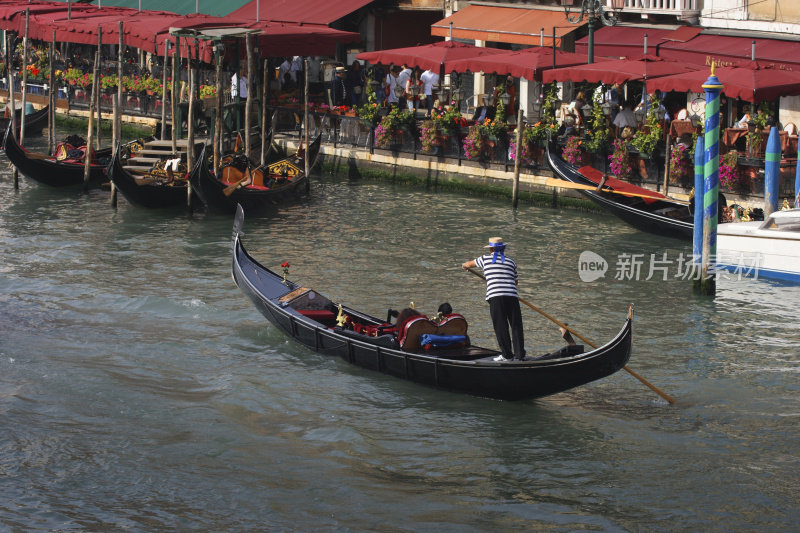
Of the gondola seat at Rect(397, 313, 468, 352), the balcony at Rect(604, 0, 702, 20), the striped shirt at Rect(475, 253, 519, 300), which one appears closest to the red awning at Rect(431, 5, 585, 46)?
the balcony at Rect(604, 0, 702, 20)

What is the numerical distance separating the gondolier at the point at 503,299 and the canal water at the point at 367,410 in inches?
17.1

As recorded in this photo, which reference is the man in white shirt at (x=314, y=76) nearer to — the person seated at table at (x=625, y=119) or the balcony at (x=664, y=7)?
the balcony at (x=664, y=7)

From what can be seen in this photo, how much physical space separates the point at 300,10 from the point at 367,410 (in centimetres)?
1505

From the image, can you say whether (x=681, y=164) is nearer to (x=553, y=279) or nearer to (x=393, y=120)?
(x=553, y=279)

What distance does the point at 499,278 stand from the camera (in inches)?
311

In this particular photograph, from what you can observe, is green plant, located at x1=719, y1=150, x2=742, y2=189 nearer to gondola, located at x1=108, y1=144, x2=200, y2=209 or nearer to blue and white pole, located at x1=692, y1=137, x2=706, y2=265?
blue and white pole, located at x1=692, y1=137, x2=706, y2=265

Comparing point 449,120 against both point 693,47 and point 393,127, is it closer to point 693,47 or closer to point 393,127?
point 393,127

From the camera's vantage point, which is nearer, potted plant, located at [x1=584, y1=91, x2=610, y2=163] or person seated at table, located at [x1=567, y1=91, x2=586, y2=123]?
potted plant, located at [x1=584, y1=91, x2=610, y2=163]

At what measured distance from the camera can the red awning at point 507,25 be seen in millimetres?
18141

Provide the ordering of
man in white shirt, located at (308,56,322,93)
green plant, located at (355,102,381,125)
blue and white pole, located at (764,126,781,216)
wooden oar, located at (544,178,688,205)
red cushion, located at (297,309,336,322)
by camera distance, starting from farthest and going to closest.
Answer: man in white shirt, located at (308,56,322,93), green plant, located at (355,102,381,125), wooden oar, located at (544,178,688,205), blue and white pole, located at (764,126,781,216), red cushion, located at (297,309,336,322)

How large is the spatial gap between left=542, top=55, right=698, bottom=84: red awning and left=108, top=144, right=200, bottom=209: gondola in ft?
16.0

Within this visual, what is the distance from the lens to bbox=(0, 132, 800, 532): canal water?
21.6ft

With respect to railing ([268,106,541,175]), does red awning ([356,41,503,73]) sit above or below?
above

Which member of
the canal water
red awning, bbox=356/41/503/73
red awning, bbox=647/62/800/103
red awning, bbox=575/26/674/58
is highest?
red awning, bbox=575/26/674/58
